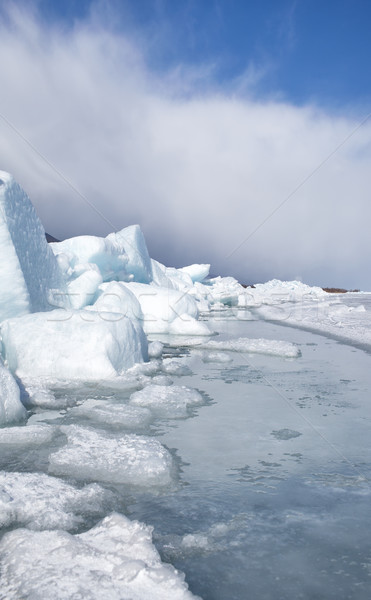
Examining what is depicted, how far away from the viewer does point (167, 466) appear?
257 centimetres

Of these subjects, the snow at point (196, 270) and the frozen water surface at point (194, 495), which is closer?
the frozen water surface at point (194, 495)

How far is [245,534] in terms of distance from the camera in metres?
1.95

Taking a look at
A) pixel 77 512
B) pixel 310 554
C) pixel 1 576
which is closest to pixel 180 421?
pixel 77 512

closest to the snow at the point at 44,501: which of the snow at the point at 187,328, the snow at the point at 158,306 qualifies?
the snow at the point at 187,328

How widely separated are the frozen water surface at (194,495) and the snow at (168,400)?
0.06ft

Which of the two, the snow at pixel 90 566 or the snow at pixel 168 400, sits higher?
the snow at pixel 168 400

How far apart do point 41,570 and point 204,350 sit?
Answer: 6.25m

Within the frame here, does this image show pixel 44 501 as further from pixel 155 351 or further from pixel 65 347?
pixel 155 351

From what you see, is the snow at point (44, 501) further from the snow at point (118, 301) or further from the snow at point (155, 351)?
the snow at point (118, 301)

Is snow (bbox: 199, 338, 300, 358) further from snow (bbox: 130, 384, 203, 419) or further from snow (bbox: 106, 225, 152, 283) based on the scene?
snow (bbox: 106, 225, 152, 283)

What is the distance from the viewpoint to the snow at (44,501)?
6.56 ft

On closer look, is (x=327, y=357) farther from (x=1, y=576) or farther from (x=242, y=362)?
(x=1, y=576)

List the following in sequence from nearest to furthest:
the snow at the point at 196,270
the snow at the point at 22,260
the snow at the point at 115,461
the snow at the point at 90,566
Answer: the snow at the point at 90,566 → the snow at the point at 115,461 → the snow at the point at 22,260 → the snow at the point at 196,270

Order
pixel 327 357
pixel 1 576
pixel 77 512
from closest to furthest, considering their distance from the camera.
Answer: pixel 1 576 → pixel 77 512 → pixel 327 357
